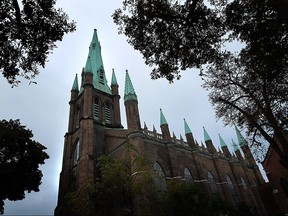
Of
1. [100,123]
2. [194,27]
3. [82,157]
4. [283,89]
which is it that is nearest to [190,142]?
[100,123]

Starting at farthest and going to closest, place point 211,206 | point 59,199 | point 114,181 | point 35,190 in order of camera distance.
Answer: point 59,199, point 35,190, point 114,181, point 211,206

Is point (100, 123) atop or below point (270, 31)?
atop

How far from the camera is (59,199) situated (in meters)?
25.9

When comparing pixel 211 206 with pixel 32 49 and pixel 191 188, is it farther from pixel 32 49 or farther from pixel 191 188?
pixel 32 49

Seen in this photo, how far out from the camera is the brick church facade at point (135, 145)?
2392 cm

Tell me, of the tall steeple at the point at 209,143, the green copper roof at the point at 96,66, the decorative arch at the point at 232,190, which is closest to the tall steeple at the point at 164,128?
the tall steeple at the point at 209,143

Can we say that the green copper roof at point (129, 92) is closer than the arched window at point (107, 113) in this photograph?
Yes

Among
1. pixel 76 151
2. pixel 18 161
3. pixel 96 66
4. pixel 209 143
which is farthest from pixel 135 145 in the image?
pixel 96 66

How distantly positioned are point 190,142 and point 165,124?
14.3 feet

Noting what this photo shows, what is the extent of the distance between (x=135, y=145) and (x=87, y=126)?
7048 millimetres

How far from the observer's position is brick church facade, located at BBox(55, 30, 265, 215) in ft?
78.5

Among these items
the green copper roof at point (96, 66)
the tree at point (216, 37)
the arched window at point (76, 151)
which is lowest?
the tree at point (216, 37)

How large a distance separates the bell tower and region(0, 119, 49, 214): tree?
11.8ft

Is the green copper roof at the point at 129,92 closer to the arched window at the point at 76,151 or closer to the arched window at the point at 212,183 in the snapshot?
the arched window at the point at 76,151
